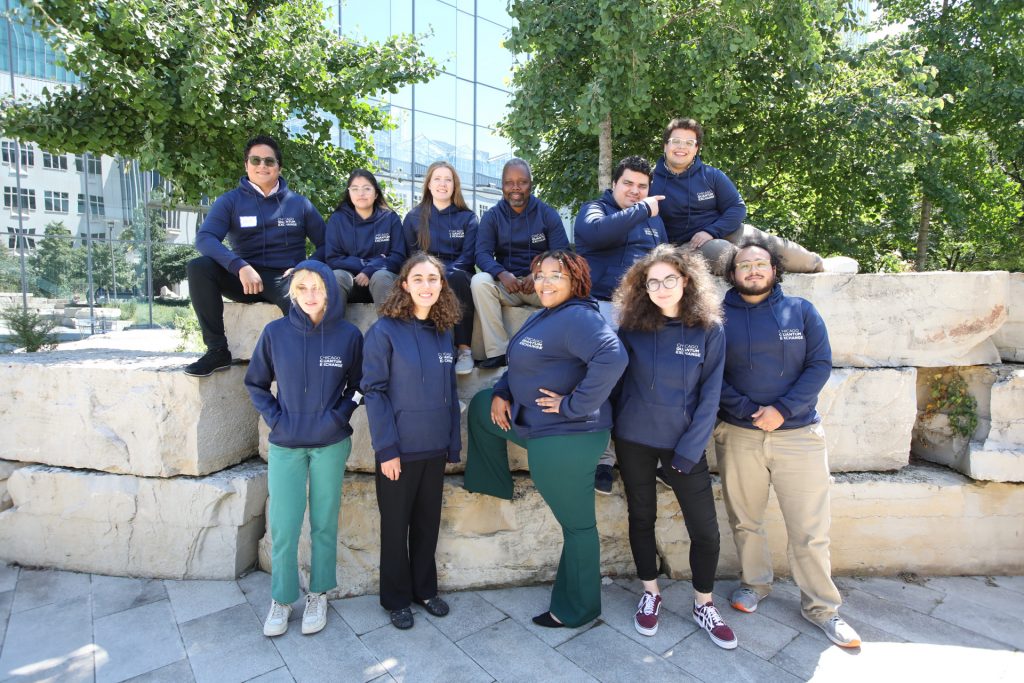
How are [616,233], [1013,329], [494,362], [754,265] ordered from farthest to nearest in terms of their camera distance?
[1013,329], [494,362], [616,233], [754,265]

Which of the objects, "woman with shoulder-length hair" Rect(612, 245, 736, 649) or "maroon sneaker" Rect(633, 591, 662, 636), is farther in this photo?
"maroon sneaker" Rect(633, 591, 662, 636)


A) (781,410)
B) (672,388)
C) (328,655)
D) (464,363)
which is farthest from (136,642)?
(781,410)

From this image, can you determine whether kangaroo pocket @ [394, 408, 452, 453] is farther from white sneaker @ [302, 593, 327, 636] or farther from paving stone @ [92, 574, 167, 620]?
paving stone @ [92, 574, 167, 620]

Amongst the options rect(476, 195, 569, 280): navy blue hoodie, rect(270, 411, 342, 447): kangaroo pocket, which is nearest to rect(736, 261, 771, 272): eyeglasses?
rect(476, 195, 569, 280): navy blue hoodie

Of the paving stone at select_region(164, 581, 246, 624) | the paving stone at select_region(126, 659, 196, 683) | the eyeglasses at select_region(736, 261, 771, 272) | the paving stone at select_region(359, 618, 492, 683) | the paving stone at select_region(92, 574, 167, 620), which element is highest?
the eyeglasses at select_region(736, 261, 771, 272)

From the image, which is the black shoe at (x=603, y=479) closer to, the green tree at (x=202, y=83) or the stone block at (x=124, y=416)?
the stone block at (x=124, y=416)

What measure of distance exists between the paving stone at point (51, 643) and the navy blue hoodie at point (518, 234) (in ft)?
9.76

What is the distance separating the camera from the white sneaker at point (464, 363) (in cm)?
353

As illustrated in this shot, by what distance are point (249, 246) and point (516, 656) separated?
2863mm

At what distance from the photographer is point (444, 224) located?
12.6 ft

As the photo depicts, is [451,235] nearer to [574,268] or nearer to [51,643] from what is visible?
[574,268]

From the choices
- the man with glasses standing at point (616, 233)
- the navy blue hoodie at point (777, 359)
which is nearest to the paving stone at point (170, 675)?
the man with glasses standing at point (616, 233)

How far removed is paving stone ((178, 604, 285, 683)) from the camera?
270 cm

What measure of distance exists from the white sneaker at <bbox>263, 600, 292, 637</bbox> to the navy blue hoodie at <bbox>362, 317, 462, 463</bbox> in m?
0.97
